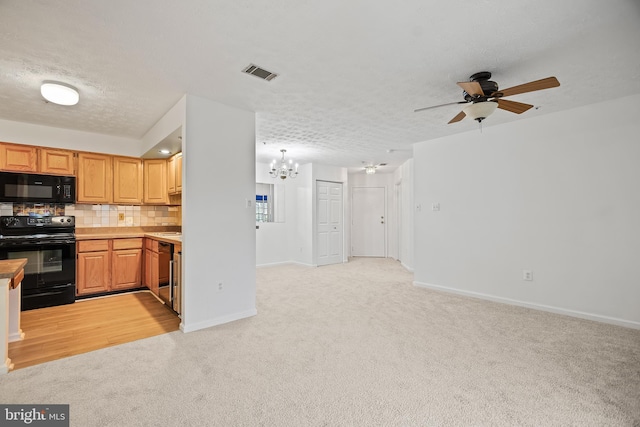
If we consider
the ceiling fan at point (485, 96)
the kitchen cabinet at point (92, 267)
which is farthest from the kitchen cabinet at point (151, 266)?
the ceiling fan at point (485, 96)

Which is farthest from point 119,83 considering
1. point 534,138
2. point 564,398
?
point 534,138

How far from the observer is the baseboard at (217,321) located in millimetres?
3182

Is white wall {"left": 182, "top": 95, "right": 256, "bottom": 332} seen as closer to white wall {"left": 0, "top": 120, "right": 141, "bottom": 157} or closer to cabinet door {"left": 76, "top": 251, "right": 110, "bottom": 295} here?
cabinet door {"left": 76, "top": 251, "right": 110, "bottom": 295}

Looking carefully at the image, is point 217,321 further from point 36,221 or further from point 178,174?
point 36,221

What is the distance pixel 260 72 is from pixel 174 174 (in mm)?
2695

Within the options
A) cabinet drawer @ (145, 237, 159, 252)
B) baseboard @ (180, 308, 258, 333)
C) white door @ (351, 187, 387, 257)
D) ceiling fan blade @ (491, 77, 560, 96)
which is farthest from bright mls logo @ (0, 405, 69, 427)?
white door @ (351, 187, 387, 257)

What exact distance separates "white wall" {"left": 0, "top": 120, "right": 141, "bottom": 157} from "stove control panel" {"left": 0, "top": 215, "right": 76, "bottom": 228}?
102cm

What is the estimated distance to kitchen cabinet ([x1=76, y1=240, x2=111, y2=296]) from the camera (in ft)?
14.1

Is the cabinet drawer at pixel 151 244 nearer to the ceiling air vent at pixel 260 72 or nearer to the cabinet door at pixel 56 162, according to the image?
the cabinet door at pixel 56 162

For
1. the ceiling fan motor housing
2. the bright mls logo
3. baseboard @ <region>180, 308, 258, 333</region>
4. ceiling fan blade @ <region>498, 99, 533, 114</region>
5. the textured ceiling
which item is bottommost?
the bright mls logo

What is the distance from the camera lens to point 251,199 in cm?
369

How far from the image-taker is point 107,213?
495cm

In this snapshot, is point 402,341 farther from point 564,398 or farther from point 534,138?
point 534,138

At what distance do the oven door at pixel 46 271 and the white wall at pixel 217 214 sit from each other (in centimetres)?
224
